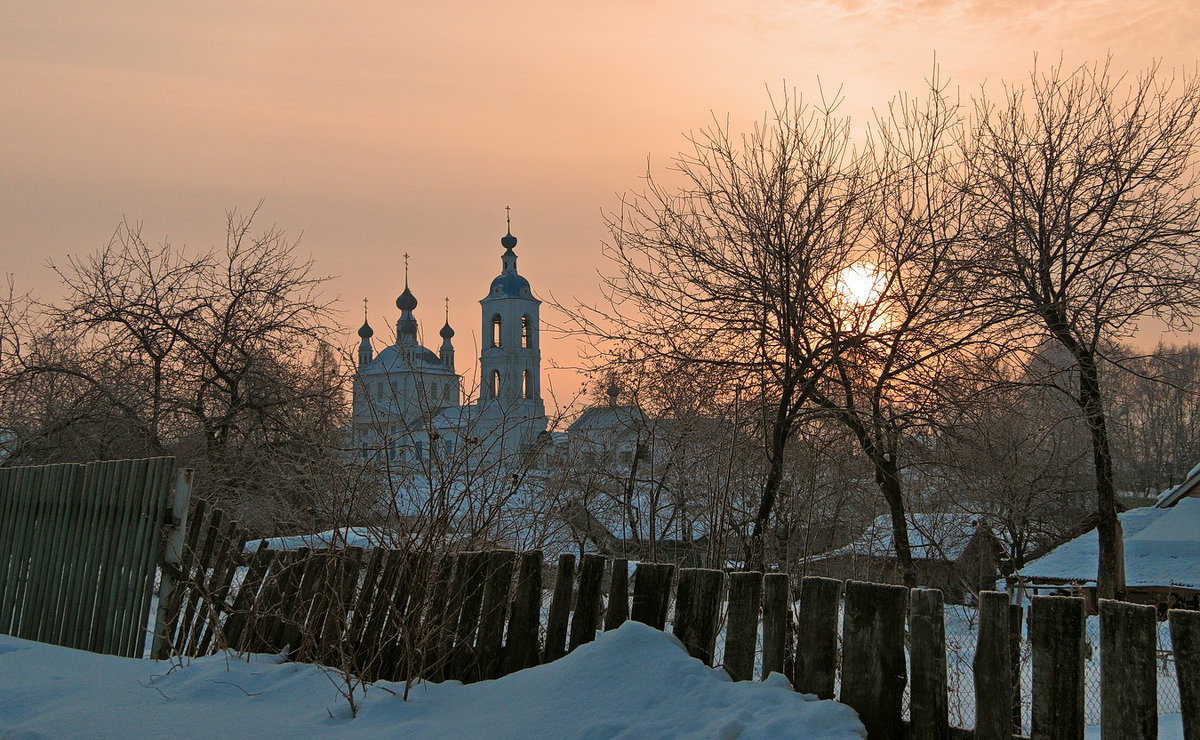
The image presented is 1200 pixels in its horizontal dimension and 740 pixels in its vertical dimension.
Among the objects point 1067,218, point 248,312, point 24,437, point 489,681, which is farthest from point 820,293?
point 24,437

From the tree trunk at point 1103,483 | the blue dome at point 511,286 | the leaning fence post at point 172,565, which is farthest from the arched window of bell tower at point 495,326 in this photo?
the leaning fence post at point 172,565

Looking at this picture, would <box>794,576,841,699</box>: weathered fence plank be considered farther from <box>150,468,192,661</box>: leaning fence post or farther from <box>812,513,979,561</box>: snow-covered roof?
<box>812,513,979,561</box>: snow-covered roof

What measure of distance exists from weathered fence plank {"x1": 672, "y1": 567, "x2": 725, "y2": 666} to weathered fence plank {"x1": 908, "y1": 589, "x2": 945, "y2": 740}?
0.89m

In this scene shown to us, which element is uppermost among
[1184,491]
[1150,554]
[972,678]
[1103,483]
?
[1184,491]

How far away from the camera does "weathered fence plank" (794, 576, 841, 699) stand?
4332 mm

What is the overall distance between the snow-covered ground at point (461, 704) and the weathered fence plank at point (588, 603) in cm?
37

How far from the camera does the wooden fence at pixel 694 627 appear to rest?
381 cm

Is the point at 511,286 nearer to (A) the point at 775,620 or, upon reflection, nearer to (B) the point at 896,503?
(B) the point at 896,503

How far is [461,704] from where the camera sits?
15.6 ft

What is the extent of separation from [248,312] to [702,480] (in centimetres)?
798

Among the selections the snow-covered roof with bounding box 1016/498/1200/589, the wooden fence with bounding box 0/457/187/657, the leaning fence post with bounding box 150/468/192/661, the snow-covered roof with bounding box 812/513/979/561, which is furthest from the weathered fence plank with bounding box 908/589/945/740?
the snow-covered roof with bounding box 1016/498/1200/589

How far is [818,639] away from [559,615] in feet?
4.48

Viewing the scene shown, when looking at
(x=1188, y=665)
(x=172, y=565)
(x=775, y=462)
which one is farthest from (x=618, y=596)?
(x=775, y=462)

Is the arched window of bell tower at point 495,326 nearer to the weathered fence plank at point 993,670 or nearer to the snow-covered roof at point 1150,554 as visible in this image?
the snow-covered roof at point 1150,554
